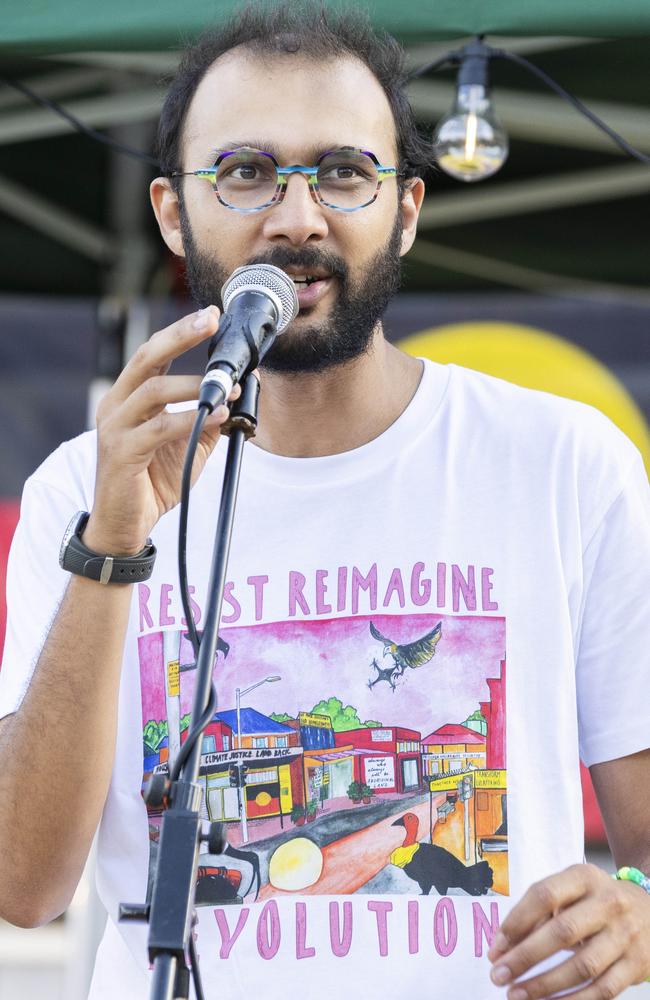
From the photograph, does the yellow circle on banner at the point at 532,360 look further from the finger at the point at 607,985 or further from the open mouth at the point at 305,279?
the finger at the point at 607,985

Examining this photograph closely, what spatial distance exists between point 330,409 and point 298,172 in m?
0.46

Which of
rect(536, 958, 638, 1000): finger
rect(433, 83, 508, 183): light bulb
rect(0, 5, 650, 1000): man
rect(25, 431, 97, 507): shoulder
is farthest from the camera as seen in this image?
rect(433, 83, 508, 183): light bulb

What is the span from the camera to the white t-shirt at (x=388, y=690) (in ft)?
6.68

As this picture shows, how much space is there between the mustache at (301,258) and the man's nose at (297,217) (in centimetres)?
2

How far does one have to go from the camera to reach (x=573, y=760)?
2.11 m

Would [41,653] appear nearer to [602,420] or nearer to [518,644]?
[518,644]

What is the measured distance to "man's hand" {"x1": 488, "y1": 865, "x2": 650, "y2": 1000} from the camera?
5.07ft

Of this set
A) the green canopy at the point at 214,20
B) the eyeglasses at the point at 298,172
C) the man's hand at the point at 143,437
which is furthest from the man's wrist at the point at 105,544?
the green canopy at the point at 214,20

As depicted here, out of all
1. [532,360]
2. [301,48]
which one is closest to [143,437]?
[301,48]

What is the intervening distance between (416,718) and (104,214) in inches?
129

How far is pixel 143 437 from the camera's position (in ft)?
5.40

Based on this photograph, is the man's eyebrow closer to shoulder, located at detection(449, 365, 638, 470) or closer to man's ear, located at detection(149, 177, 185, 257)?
man's ear, located at detection(149, 177, 185, 257)

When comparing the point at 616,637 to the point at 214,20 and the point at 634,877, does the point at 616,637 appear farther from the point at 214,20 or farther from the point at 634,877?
the point at 214,20

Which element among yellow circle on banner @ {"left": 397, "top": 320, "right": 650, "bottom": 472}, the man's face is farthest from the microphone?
yellow circle on banner @ {"left": 397, "top": 320, "right": 650, "bottom": 472}
